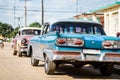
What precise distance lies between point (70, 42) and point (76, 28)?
2.17 metres

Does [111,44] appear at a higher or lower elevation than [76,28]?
lower

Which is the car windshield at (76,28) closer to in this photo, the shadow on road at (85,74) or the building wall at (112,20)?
the shadow on road at (85,74)

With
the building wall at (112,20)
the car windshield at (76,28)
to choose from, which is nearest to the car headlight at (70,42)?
the car windshield at (76,28)

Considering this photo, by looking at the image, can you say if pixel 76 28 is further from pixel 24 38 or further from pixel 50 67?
pixel 24 38

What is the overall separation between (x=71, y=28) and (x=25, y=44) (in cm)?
1032

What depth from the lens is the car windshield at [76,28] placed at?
14523 millimetres

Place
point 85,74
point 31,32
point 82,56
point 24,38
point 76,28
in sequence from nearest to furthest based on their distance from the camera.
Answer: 1. point 82,56
2. point 85,74
3. point 76,28
4. point 24,38
5. point 31,32

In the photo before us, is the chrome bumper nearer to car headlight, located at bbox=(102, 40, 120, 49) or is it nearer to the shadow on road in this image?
car headlight, located at bbox=(102, 40, 120, 49)

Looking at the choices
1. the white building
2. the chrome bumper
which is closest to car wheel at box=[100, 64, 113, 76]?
the chrome bumper

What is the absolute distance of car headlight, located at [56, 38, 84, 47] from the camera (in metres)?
12.4

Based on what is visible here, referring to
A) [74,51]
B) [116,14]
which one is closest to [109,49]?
[74,51]

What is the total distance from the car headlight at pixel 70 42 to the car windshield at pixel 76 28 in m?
2.04

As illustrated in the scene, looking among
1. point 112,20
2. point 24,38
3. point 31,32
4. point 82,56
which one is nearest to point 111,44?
point 82,56

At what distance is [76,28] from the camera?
14570mm
